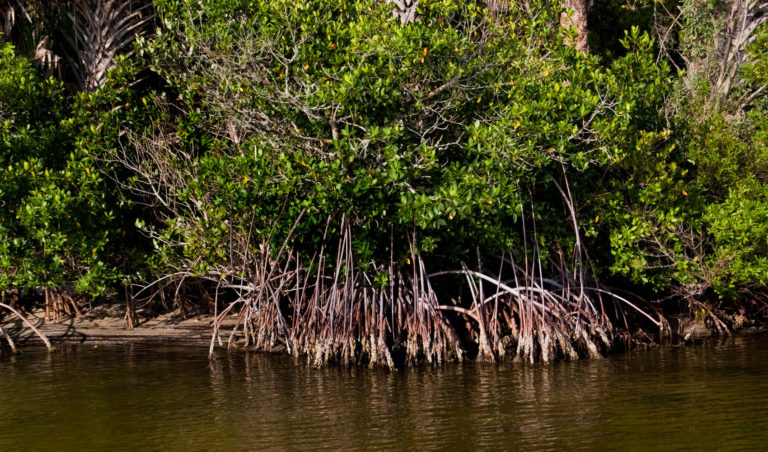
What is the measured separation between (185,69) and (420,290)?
4.42 m

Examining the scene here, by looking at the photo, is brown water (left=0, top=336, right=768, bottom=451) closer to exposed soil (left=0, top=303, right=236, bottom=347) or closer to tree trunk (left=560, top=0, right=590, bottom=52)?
exposed soil (left=0, top=303, right=236, bottom=347)

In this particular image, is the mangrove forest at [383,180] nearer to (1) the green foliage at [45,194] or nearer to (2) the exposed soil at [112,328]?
(1) the green foliage at [45,194]

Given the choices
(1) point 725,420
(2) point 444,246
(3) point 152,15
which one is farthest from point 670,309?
(3) point 152,15

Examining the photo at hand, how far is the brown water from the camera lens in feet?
25.1

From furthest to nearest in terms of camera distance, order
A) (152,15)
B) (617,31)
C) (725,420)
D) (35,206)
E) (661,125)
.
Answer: (617,31) → (152,15) → (661,125) → (35,206) → (725,420)

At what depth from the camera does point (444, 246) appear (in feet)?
38.2

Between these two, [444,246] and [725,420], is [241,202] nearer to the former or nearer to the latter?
[444,246]

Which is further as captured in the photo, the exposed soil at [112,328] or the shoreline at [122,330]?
the exposed soil at [112,328]

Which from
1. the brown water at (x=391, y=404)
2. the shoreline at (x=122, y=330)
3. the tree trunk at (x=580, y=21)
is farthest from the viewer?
the tree trunk at (x=580, y=21)

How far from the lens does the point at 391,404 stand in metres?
9.05

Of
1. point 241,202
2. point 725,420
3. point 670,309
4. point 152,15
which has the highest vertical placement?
point 152,15

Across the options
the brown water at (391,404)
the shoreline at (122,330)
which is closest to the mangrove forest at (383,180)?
the shoreline at (122,330)

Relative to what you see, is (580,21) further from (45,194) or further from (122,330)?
(122,330)

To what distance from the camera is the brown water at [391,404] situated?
765 cm
